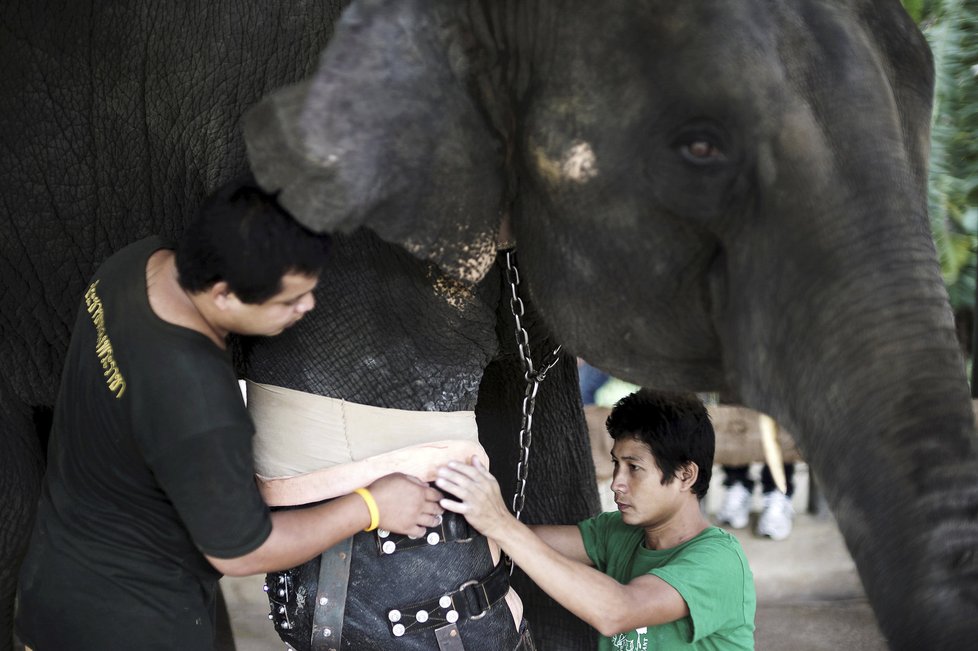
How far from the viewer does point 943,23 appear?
16.1ft

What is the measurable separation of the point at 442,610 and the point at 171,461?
0.49 metres

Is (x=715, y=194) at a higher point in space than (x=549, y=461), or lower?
higher

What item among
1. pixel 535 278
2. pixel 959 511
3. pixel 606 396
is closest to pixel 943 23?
pixel 606 396

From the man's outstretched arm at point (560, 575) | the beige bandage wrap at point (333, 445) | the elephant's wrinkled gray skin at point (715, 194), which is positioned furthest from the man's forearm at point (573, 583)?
the elephant's wrinkled gray skin at point (715, 194)

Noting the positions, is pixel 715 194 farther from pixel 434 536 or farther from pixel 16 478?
pixel 16 478

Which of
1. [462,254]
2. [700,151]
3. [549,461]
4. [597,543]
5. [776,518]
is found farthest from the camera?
[776,518]

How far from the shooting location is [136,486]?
1767 millimetres

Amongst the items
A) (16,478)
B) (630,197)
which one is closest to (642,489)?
(630,197)

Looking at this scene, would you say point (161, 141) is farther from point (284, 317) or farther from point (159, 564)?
point (159, 564)

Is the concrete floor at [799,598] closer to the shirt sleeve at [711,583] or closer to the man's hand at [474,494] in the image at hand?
the shirt sleeve at [711,583]

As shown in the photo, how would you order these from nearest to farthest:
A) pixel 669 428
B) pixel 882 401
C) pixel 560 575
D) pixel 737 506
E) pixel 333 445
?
pixel 882 401
pixel 333 445
pixel 560 575
pixel 669 428
pixel 737 506

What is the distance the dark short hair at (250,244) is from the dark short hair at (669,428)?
2.90 ft

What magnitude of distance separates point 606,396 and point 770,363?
149 inches

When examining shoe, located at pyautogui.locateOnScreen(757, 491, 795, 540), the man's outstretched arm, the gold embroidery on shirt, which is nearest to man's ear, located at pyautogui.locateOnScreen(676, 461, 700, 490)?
the man's outstretched arm
